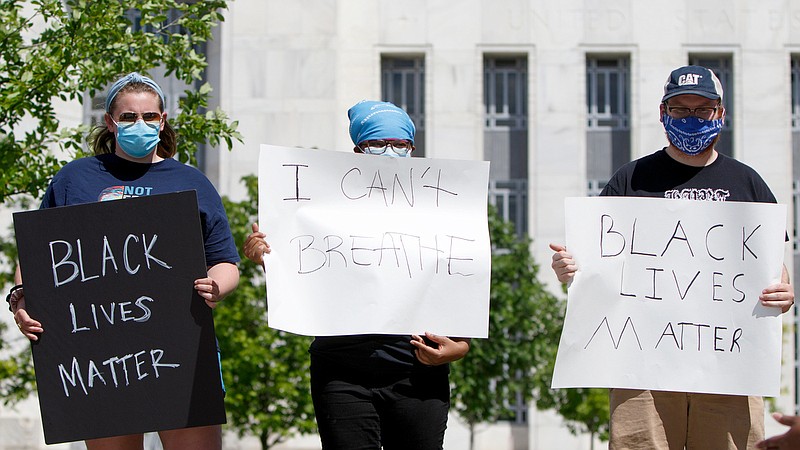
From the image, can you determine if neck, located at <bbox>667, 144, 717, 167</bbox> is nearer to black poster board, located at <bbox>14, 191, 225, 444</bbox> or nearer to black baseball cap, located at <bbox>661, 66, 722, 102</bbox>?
black baseball cap, located at <bbox>661, 66, 722, 102</bbox>

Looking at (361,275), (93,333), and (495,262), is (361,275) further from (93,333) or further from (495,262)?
(495,262)

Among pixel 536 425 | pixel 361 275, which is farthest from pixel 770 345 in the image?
pixel 536 425

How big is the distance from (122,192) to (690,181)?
90.9 inches

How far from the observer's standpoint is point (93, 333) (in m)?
4.76

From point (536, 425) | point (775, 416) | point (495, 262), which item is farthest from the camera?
point (536, 425)

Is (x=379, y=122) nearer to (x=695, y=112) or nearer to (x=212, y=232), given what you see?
(x=212, y=232)

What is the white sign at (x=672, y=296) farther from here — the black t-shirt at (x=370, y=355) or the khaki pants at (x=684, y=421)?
the black t-shirt at (x=370, y=355)

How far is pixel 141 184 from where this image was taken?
4828mm

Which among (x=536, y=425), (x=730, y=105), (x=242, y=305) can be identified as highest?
(x=730, y=105)

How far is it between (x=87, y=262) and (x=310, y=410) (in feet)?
42.5

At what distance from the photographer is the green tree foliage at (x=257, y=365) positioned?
1722 centimetres

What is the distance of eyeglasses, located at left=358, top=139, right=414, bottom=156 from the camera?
5027mm

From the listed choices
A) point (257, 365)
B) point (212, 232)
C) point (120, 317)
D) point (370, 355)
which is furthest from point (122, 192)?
point (257, 365)

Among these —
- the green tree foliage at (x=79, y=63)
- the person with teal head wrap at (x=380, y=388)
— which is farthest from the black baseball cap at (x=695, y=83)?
the green tree foliage at (x=79, y=63)
